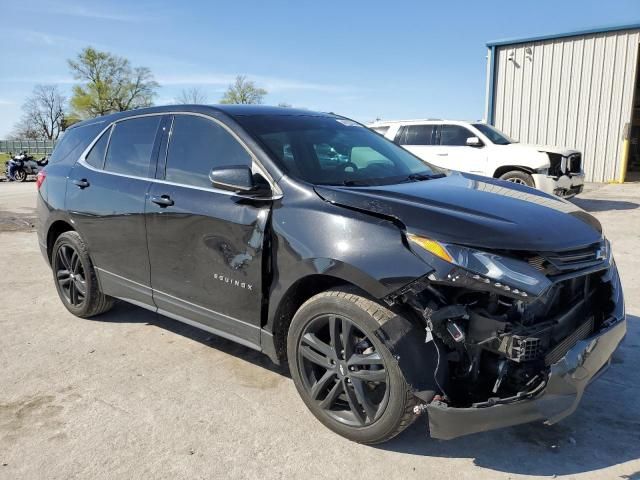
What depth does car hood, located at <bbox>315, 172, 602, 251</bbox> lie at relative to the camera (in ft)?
7.89

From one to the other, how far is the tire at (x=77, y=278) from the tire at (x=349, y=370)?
7.58ft

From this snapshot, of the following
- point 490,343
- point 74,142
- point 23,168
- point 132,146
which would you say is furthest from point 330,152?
point 23,168

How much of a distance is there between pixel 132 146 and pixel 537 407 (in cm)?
330

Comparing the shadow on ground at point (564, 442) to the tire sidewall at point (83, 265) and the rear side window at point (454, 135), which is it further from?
the rear side window at point (454, 135)

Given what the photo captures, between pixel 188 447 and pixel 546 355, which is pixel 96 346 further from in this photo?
pixel 546 355

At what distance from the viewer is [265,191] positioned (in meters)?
2.99

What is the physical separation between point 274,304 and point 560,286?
1502 millimetres

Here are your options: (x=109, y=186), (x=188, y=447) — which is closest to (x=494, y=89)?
(x=109, y=186)

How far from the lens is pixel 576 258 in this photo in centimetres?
254

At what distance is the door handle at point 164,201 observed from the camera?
11.4 feet

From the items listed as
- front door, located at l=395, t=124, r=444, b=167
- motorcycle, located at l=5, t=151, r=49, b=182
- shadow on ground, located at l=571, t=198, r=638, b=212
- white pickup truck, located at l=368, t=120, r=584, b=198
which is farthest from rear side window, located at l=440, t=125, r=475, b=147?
motorcycle, located at l=5, t=151, r=49, b=182

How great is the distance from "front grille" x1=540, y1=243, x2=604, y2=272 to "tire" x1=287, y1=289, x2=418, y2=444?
2.58 feet

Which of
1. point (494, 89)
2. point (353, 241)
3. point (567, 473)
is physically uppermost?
point (494, 89)

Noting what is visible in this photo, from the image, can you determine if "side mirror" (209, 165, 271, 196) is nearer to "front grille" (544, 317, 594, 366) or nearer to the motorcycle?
"front grille" (544, 317, 594, 366)
